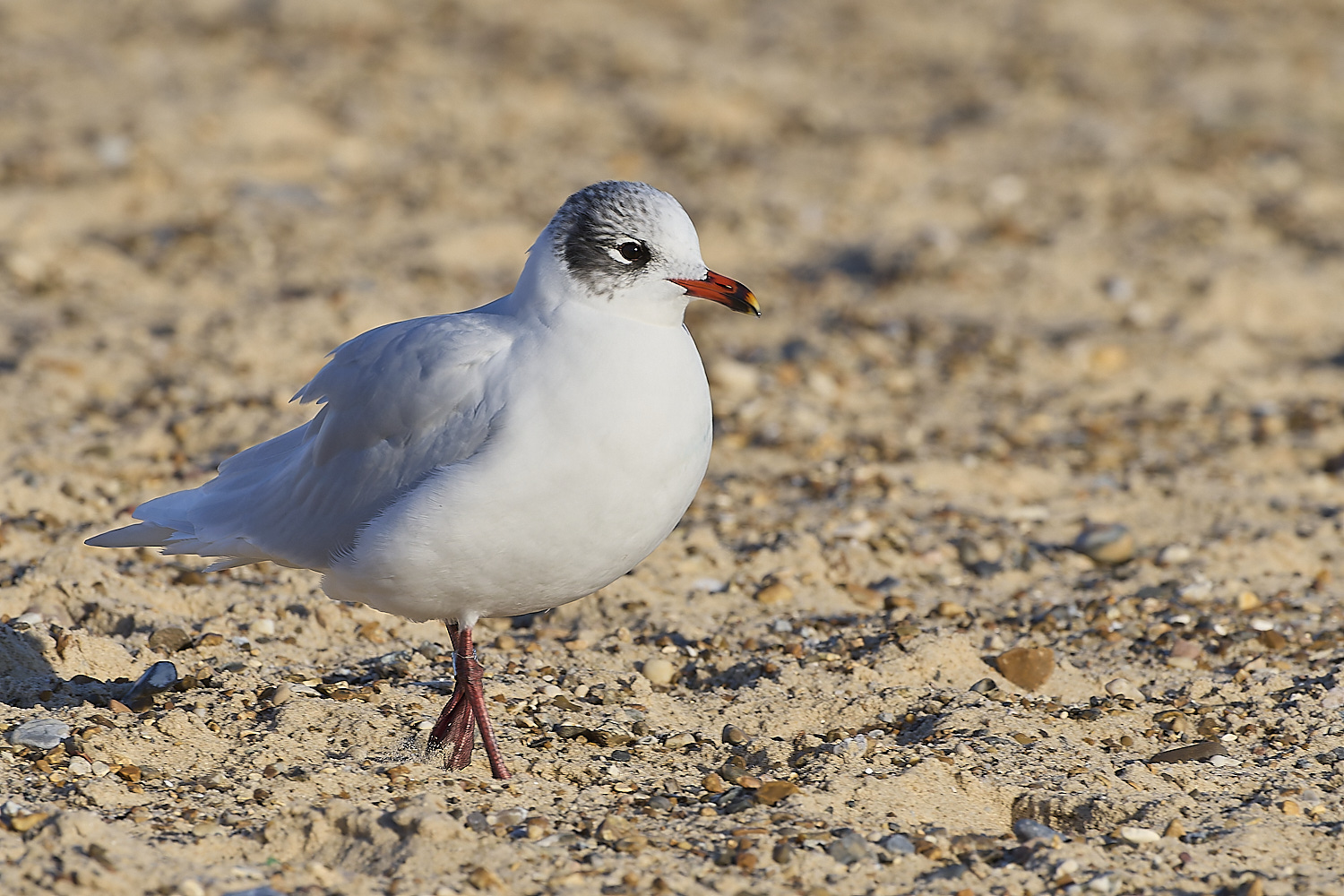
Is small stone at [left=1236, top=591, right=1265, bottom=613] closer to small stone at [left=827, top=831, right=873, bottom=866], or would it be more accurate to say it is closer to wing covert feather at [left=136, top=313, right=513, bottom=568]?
small stone at [left=827, top=831, right=873, bottom=866]

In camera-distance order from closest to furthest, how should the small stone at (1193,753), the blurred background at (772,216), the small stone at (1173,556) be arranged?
the small stone at (1193,753) → the small stone at (1173,556) → the blurred background at (772,216)

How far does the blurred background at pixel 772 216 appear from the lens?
6.05 meters

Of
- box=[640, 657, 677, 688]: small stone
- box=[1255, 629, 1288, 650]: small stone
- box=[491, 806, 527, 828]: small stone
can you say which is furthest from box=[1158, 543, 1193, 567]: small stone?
box=[491, 806, 527, 828]: small stone

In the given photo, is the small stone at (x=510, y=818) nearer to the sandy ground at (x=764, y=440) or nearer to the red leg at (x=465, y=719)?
the sandy ground at (x=764, y=440)

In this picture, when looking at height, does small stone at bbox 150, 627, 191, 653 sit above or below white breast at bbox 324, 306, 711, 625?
below

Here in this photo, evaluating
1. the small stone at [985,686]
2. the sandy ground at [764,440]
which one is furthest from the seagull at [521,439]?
the small stone at [985,686]

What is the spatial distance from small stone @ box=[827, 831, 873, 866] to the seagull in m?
0.77

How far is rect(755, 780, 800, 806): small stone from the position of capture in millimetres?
3453

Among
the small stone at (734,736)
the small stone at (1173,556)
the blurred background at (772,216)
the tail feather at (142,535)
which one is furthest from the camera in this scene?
the blurred background at (772,216)

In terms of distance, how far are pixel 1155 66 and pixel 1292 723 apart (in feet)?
24.3

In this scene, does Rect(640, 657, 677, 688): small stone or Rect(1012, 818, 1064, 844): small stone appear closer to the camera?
Rect(1012, 818, 1064, 844): small stone

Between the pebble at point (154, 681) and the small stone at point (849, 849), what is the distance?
72.6 inches

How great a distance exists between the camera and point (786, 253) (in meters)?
8.00

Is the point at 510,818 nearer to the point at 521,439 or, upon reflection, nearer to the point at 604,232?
the point at 521,439
